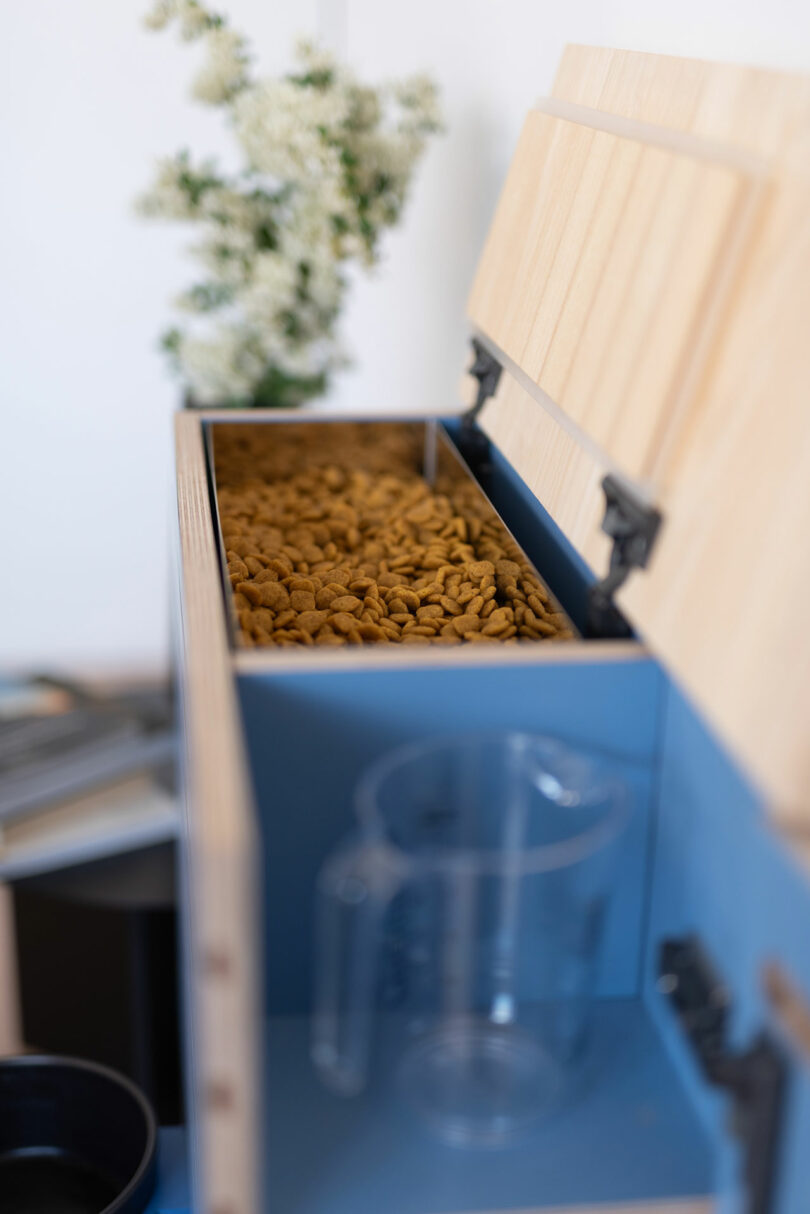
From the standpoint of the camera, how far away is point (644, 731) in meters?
0.70

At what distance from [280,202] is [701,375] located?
3.67ft

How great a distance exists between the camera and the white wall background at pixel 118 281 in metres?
2.18

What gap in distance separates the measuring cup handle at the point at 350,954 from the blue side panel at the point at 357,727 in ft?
0.25

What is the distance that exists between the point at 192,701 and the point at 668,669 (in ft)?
0.78

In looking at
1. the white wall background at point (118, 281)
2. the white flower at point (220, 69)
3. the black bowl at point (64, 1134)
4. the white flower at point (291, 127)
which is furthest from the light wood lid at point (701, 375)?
the white wall background at point (118, 281)

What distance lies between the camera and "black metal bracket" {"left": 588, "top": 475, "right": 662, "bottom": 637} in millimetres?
687

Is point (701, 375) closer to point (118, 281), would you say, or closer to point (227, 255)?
point (227, 255)

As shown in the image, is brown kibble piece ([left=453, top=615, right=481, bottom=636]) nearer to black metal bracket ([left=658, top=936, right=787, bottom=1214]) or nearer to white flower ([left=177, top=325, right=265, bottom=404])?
black metal bracket ([left=658, top=936, right=787, bottom=1214])

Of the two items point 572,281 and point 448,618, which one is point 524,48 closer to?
point 572,281

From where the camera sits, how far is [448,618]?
0.91 m

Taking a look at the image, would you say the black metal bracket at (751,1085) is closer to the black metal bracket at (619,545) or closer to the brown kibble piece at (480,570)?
the black metal bracket at (619,545)

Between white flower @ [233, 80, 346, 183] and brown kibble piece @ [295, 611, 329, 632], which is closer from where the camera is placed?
brown kibble piece @ [295, 611, 329, 632]

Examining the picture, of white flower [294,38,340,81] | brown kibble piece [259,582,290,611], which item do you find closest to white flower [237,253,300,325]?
white flower [294,38,340,81]

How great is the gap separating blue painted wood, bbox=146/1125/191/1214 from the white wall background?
1362mm
